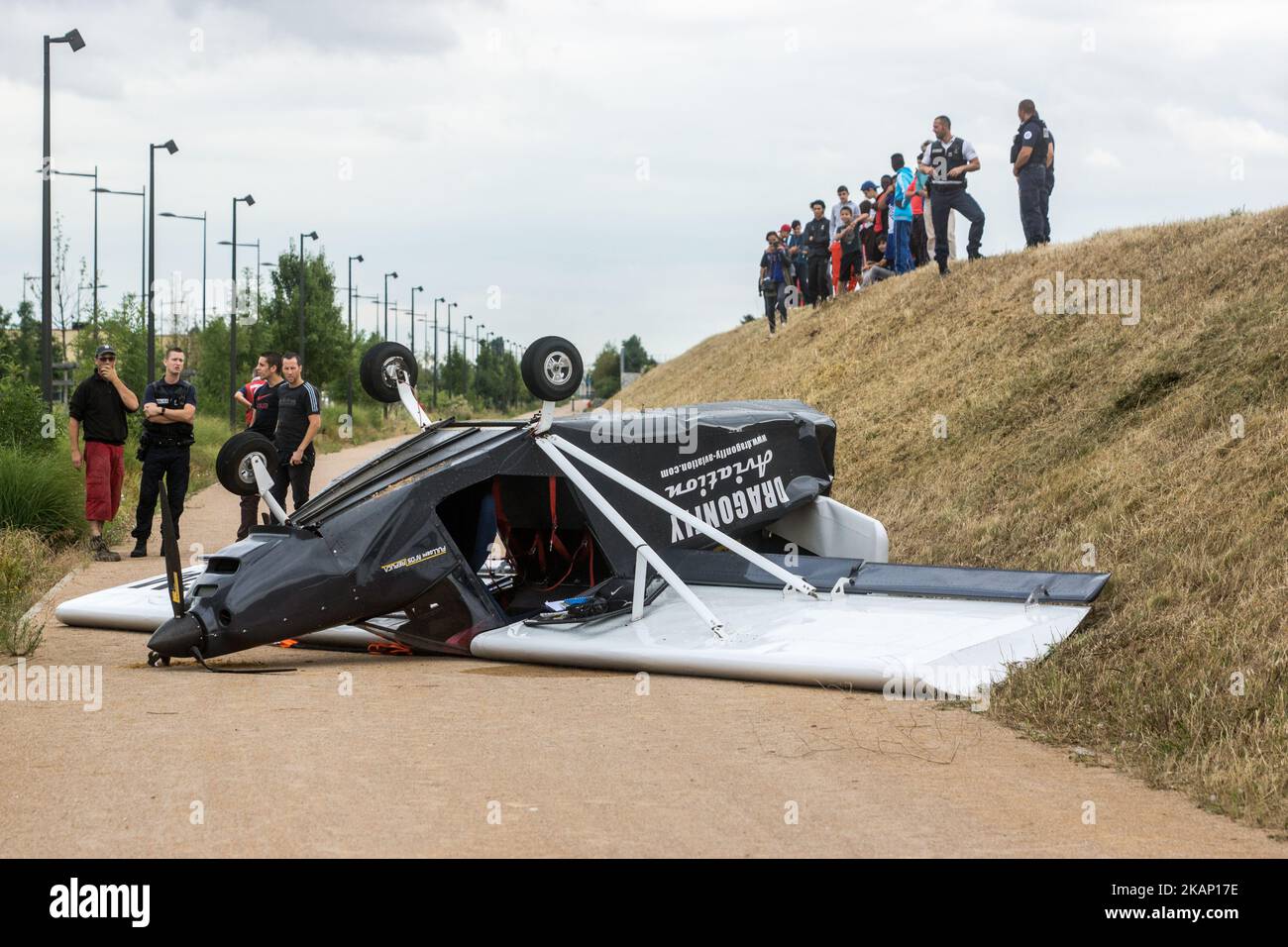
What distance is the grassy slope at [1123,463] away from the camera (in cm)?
776

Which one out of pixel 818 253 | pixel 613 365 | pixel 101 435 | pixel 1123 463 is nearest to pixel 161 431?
pixel 101 435

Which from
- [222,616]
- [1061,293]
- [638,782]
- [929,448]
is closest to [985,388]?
[929,448]

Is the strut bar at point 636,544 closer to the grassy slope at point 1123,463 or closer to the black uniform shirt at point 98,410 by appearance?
the grassy slope at point 1123,463

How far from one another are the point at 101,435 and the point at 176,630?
6.57 metres

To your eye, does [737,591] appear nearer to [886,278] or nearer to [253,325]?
[886,278]

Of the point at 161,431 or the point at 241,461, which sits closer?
the point at 241,461

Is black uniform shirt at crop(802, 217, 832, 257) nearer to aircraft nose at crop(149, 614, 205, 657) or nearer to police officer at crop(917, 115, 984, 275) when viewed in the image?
police officer at crop(917, 115, 984, 275)

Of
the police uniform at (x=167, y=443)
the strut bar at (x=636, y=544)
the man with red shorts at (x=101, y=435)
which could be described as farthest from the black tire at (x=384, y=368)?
the man with red shorts at (x=101, y=435)

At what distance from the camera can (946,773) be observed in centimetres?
661

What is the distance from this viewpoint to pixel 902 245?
2758 cm

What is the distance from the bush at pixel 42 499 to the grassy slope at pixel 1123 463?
359 inches

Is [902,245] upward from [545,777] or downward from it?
upward

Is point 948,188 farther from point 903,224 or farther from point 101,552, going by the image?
point 101,552
